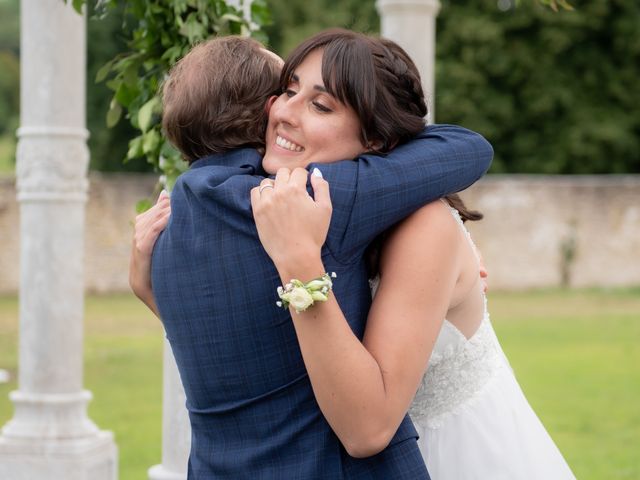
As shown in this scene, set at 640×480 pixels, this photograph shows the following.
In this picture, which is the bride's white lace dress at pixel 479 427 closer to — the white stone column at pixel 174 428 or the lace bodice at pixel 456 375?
the lace bodice at pixel 456 375

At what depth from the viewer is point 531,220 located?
23.7 m

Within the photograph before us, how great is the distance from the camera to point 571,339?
15.1 m

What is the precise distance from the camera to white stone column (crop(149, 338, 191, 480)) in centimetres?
376

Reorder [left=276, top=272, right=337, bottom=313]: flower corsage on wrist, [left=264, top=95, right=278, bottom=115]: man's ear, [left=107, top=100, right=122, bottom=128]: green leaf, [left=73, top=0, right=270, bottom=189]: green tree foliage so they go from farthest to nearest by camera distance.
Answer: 1. [left=107, top=100, right=122, bottom=128]: green leaf
2. [left=73, top=0, right=270, bottom=189]: green tree foliage
3. [left=264, top=95, right=278, bottom=115]: man's ear
4. [left=276, top=272, right=337, bottom=313]: flower corsage on wrist

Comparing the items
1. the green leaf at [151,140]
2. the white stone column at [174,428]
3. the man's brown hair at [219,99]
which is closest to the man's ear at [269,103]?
the man's brown hair at [219,99]

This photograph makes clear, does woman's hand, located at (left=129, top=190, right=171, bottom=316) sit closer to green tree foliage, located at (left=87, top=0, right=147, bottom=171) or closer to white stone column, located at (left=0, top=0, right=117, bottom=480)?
white stone column, located at (left=0, top=0, right=117, bottom=480)

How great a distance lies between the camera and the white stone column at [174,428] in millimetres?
3760

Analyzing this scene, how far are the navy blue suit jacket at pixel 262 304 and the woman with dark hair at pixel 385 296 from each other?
45 mm

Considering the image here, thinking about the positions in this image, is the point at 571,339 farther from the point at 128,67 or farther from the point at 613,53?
the point at 613,53

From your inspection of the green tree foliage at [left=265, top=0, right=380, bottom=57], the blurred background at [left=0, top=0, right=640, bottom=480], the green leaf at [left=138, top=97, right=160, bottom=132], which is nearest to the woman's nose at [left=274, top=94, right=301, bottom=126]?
the green leaf at [left=138, top=97, right=160, bottom=132]

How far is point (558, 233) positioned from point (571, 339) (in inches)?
351

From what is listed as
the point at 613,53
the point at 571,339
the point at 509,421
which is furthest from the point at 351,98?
the point at 613,53

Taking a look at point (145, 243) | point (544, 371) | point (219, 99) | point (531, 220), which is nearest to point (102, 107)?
point (531, 220)

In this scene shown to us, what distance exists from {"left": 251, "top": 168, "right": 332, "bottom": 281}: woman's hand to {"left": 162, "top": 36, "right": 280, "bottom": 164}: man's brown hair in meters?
0.27
